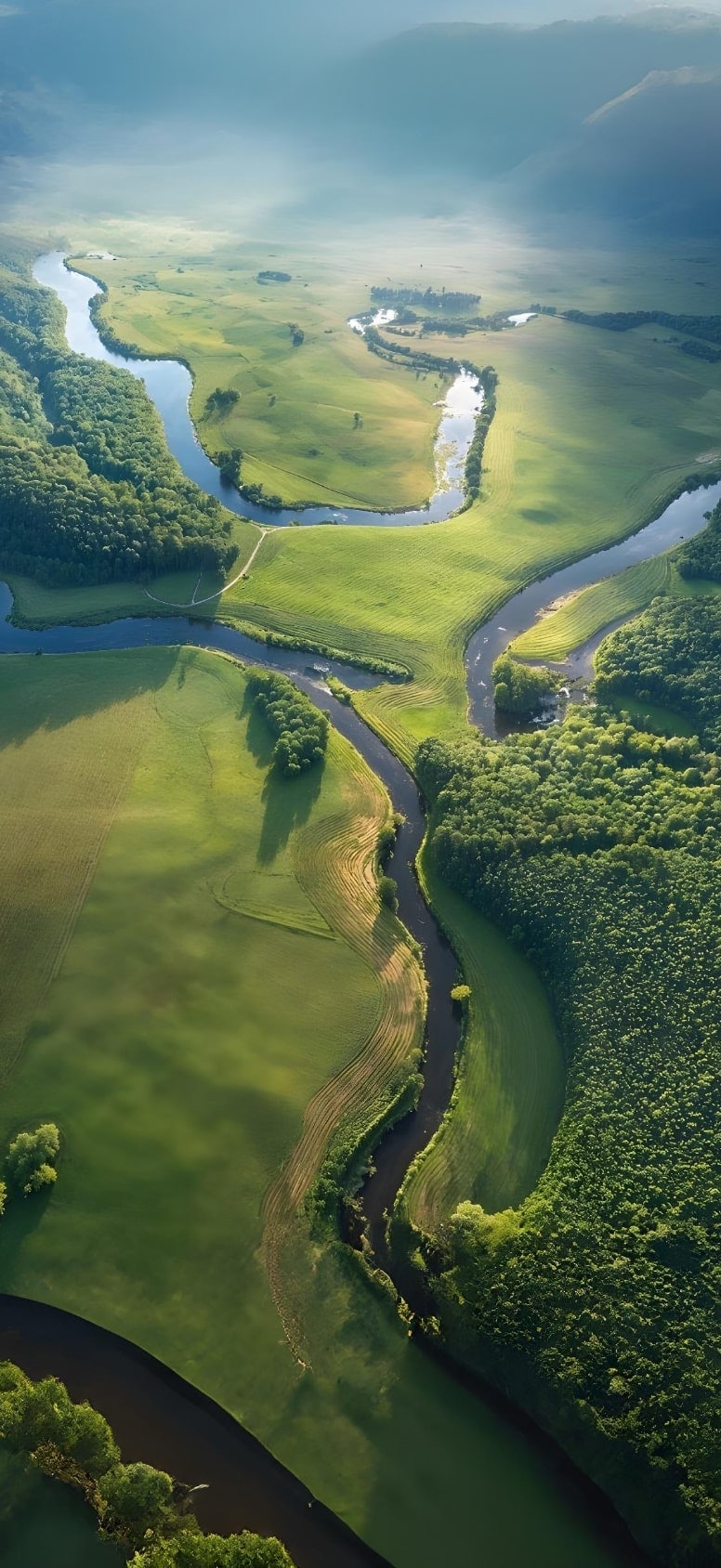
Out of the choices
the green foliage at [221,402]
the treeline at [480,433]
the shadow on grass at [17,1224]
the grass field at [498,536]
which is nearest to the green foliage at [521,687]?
the grass field at [498,536]

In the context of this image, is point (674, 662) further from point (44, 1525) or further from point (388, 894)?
point (44, 1525)

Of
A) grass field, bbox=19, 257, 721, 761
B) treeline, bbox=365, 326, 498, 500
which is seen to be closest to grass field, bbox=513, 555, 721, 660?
grass field, bbox=19, 257, 721, 761

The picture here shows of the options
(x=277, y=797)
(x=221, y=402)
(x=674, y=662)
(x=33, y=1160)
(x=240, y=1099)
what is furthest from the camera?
(x=221, y=402)

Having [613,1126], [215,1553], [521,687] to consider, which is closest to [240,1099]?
[215,1553]

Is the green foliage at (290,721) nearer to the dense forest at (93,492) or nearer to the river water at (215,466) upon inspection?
the dense forest at (93,492)

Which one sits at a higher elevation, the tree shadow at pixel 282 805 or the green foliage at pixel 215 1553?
the tree shadow at pixel 282 805

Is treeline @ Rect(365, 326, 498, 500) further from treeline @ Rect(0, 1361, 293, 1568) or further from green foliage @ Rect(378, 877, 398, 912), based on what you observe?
treeline @ Rect(0, 1361, 293, 1568)

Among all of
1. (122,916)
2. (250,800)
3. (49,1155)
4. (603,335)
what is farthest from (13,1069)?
(603,335)
